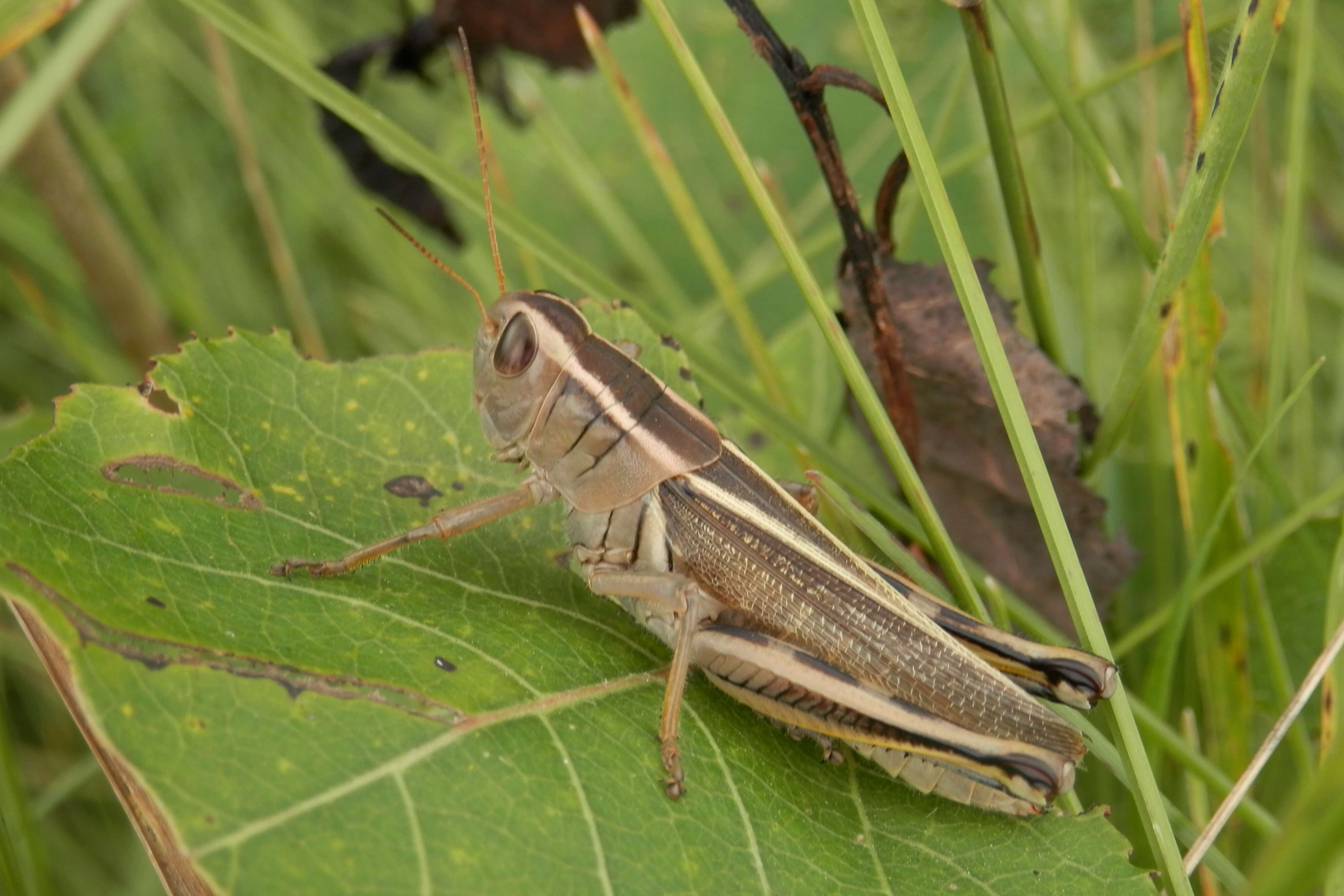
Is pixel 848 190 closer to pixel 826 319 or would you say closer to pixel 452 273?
pixel 826 319

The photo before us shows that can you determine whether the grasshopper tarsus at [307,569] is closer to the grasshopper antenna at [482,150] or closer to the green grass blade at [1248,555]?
the grasshopper antenna at [482,150]

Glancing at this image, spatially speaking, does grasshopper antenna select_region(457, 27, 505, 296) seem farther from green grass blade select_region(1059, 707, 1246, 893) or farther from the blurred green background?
green grass blade select_region(1059, 707, 1246, 893)

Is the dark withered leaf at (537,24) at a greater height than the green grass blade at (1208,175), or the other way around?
the dark withered leaf at (537,24)

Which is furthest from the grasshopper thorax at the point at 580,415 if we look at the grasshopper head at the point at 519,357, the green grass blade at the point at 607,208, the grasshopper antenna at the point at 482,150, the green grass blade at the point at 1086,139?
the green grass blade at the point at 607,208

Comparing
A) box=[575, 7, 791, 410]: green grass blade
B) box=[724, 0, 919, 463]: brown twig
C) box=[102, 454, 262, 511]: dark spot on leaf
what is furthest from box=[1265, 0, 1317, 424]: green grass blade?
box=[102, 454, 262, 511]: dark spot on leaf

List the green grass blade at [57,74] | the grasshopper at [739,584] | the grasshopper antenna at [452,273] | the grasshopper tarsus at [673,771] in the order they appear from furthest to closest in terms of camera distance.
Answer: the grasshopper antenna at [452,273]
the grasshopper at [739,584]
the grasshopper tarsus at [673,771]
the green grass blade at [57,74]

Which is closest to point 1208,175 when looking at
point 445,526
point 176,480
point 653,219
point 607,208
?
point 445,526
